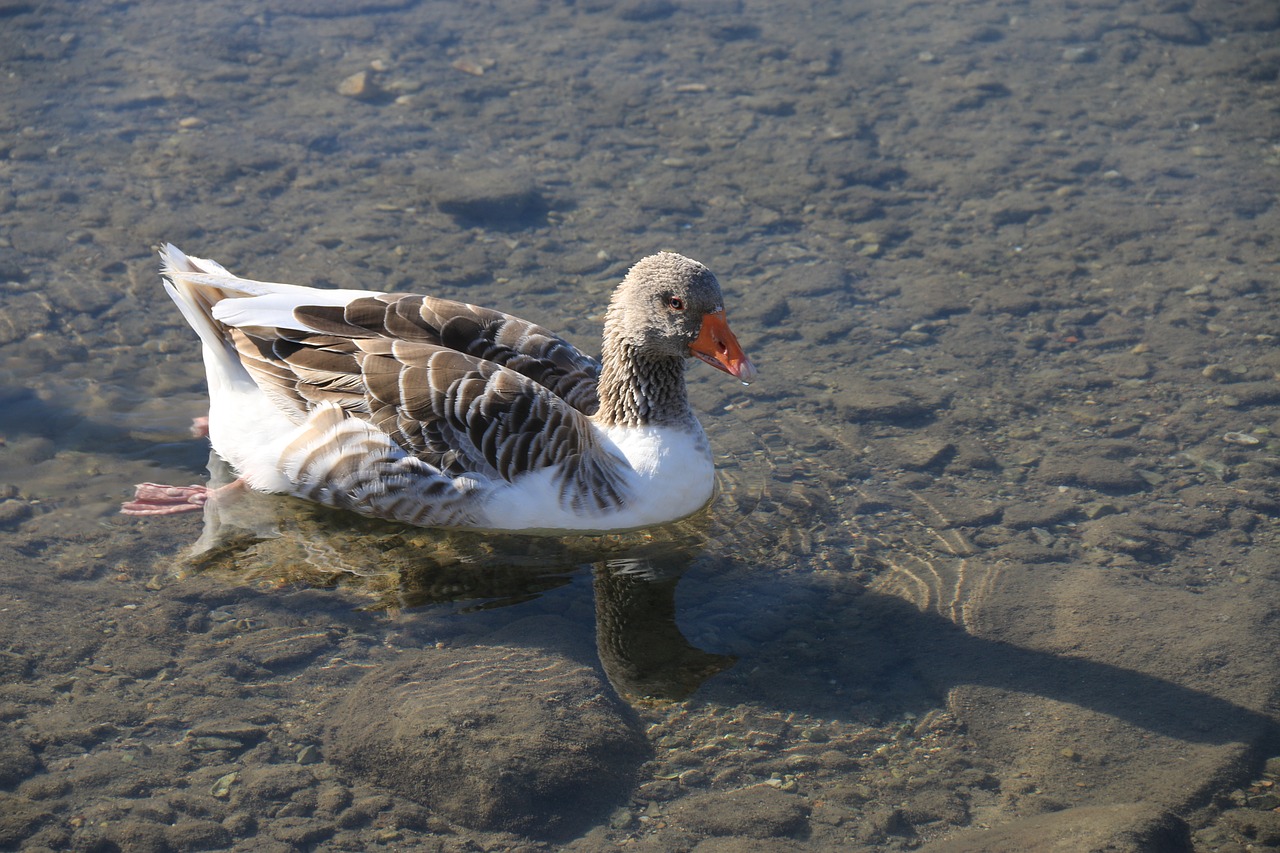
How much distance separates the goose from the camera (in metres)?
6.94

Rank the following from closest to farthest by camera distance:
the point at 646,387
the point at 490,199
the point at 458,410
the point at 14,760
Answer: the point at 14,760 → the point at 458,410 → the point at 646,387 → the point at 490,199

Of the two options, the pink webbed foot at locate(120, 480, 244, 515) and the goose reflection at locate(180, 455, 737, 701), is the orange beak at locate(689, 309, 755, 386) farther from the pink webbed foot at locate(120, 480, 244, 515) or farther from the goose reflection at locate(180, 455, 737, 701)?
the pink webbed foot at locate(120, 480, 244, 515)

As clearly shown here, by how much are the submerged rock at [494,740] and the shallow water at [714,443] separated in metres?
0.02

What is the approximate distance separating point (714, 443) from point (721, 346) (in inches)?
49.7

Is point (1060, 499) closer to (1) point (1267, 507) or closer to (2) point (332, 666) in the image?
(1) point (1267, 507)

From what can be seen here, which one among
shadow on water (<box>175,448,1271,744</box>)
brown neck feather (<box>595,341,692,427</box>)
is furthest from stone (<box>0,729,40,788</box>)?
brown neck feather (<box>595,341,692,427</box>)

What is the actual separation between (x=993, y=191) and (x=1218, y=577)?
5291 mm

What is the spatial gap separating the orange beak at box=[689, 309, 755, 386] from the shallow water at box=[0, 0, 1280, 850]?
994 mm

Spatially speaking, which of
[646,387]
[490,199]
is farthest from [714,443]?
[490,199]

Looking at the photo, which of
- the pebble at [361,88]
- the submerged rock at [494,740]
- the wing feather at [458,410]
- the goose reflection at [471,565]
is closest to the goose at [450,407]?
the wing feather at [458,410]

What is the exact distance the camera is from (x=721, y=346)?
7031 mm

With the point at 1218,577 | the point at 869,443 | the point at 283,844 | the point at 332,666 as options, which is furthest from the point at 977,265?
the point at 283,844

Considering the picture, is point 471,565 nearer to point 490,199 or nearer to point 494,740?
point 494,740

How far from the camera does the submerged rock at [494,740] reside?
5.38m
